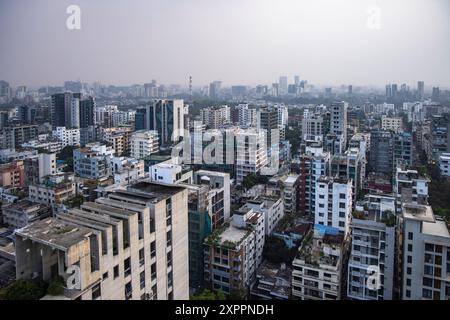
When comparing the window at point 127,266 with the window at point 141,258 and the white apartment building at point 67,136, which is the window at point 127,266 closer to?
the window at point 141,258

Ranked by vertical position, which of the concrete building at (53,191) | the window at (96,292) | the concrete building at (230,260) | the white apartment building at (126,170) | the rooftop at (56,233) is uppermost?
the rooftop at (56,233)

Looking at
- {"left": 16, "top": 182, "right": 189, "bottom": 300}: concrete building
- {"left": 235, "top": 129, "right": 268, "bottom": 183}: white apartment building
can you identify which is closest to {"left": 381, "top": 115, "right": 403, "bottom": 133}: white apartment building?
{"left": 235, "top": 129, "right": 268, "bottom": 183}: white apartment building

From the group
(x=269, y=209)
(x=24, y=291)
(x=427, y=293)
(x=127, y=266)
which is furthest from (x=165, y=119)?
(x=24, y=291)

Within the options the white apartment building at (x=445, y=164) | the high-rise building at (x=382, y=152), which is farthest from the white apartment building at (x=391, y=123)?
the white apartment building at (x=445, y=164)

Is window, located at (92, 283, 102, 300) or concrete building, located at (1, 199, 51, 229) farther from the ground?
window, located at (92, 283, 102, 300)

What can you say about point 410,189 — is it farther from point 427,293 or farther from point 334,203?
point 427,293

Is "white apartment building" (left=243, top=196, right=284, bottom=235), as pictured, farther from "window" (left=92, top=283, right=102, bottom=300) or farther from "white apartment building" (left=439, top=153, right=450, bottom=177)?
"white apartment building" (left=439, top=153, right=450, bottom=177)

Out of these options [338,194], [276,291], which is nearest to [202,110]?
[338,194]
